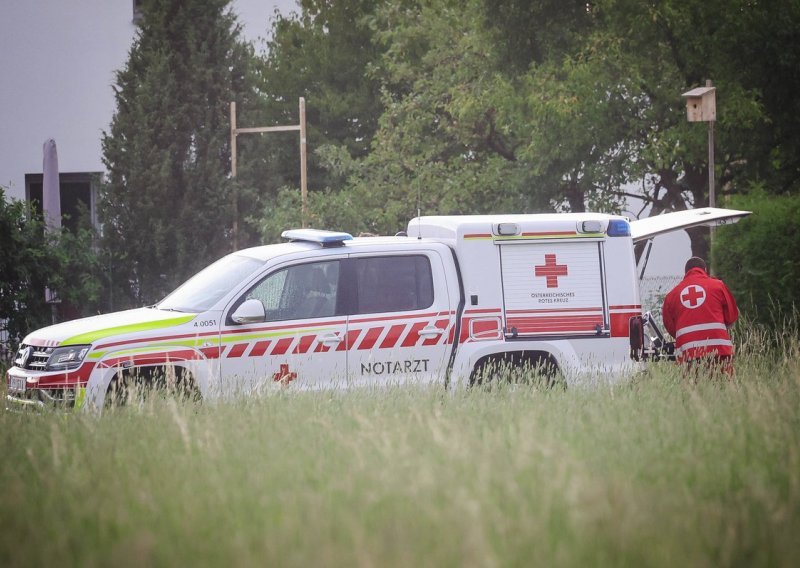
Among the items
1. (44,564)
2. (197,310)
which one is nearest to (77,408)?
(197,310)

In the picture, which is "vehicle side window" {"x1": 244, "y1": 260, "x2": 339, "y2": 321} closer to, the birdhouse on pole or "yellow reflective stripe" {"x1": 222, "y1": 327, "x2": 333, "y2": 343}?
"yellow reflective stripe" {"x1": 222, "y1": 327, "x2": 333, "y2": 343}

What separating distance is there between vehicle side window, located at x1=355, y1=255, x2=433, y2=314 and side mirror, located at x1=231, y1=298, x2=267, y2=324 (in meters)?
0.88

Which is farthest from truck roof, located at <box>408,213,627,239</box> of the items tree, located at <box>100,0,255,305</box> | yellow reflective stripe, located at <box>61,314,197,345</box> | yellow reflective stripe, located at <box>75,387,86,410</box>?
tree, located at <box>100,0,255,305</box>

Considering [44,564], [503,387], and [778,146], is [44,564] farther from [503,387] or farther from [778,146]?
[778,146]

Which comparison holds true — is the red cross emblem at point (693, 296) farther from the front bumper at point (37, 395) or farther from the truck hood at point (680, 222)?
the front bumper at point (37, 395)

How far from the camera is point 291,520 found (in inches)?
175

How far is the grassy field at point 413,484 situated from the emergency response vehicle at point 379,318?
1457mm

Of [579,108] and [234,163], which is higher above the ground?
[579,108]

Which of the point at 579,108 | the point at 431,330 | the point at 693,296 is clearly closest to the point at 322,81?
the point at 579,108

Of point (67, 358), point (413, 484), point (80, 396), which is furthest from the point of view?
point (67, 358)

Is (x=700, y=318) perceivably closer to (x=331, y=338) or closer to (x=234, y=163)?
(x=331, y=338)

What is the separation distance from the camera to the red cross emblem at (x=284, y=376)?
920cm

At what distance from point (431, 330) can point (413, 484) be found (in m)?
4.70

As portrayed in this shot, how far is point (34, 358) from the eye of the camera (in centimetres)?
928
